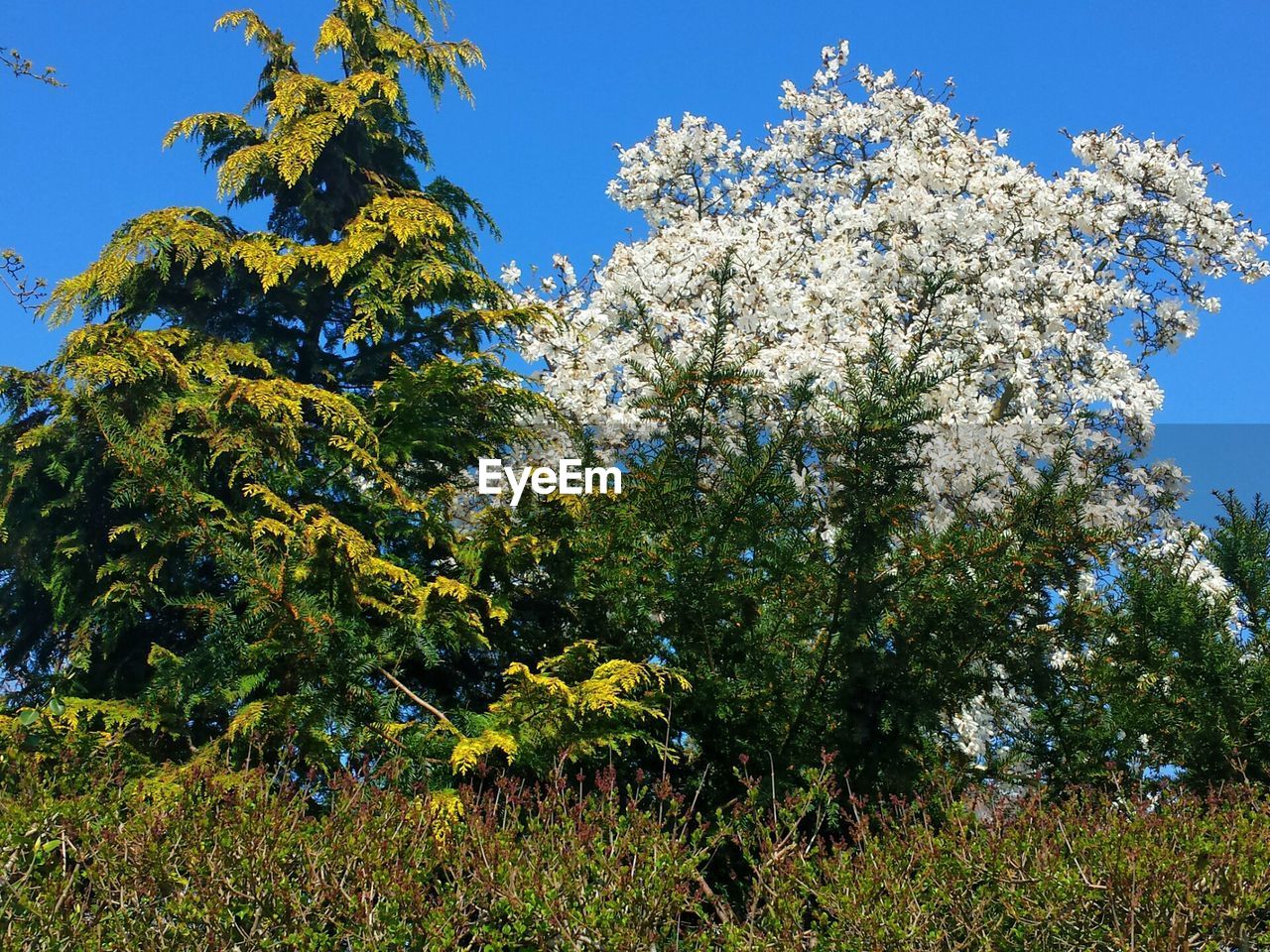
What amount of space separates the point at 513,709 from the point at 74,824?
7.93ft

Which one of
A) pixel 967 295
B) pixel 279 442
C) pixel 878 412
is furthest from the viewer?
pixel 967 295

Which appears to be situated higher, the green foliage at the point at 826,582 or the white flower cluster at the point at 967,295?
the white flower cluster at the point at 967,295

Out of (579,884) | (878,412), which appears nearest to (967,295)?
(878,412)

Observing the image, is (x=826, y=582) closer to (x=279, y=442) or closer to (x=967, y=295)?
(x=279, y=442)

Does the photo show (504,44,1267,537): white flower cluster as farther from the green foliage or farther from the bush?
the bush

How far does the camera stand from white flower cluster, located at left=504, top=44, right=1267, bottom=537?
1080 centimetres

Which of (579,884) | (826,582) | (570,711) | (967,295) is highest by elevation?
(967,295)

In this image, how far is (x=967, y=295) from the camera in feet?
36.8

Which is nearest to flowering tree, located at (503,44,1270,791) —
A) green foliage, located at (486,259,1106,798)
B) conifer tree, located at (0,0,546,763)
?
green foliage, located at (486,259,1106,798)

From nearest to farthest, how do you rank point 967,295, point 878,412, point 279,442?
point 878,412 → point 279,442 → point 967,295

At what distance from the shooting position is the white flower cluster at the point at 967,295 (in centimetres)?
1080

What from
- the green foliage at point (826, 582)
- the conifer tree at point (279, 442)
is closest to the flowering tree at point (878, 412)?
the green foliage at point (826, 582)

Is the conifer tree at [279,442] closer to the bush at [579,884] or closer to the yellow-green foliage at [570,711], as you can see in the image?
the yellow-green foliage at [570,711]

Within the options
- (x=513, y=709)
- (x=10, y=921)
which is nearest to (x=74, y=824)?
(x=10, y=921)
